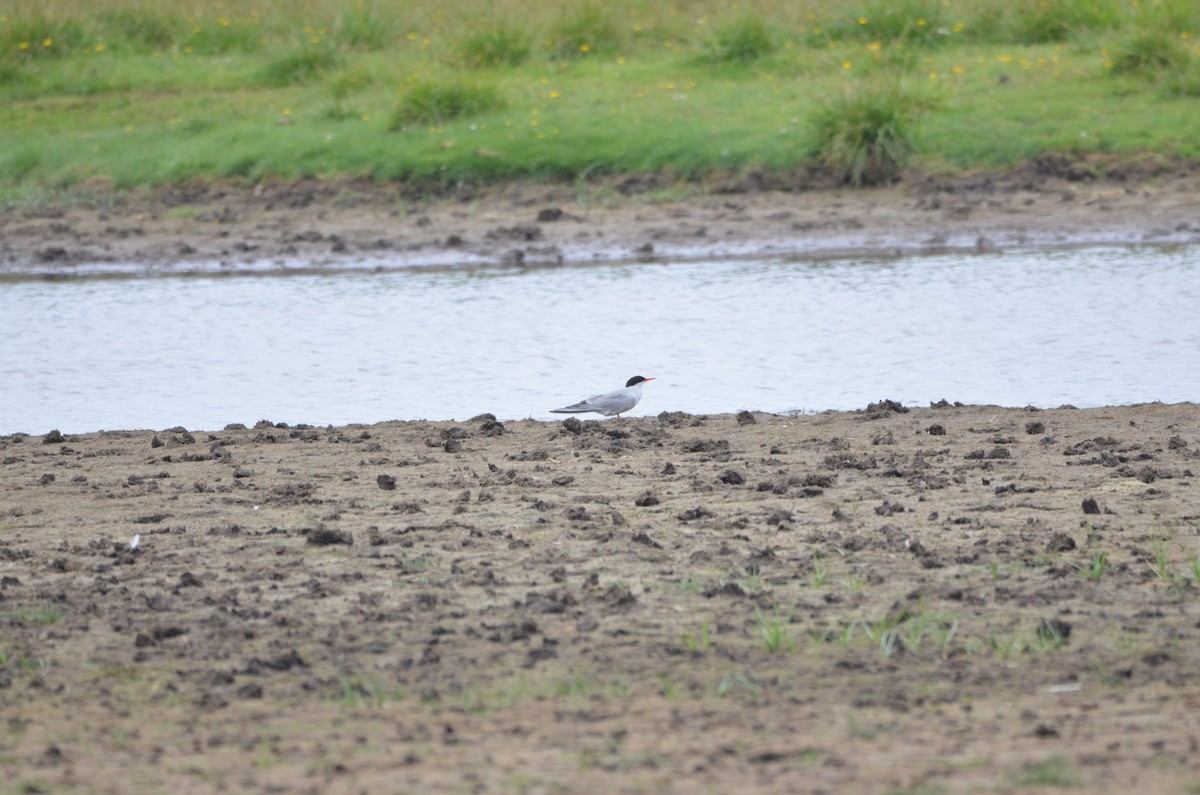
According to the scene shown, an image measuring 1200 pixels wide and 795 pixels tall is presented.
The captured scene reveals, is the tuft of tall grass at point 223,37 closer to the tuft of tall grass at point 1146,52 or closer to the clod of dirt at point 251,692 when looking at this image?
the tuft of tall grass at point 1146,52

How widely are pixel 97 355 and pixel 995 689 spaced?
8953 millimetres

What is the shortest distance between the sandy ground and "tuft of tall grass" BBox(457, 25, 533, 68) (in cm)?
365

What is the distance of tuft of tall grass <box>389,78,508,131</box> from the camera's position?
17.9m

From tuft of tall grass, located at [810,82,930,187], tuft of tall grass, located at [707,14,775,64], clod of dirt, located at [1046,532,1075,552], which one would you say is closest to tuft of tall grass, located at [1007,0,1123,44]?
tuft of tall grass, located at [707,14,775,64]

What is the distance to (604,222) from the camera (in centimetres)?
1570

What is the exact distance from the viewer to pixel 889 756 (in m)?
4.24

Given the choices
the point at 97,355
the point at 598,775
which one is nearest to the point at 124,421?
the point at 97,355

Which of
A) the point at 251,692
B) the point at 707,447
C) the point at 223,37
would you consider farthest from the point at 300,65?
the point at 251,692

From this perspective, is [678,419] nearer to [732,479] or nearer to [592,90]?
[732,479]

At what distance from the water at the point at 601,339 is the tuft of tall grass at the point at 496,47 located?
572 cm

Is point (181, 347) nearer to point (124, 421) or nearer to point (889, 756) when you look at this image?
point (124, 421)

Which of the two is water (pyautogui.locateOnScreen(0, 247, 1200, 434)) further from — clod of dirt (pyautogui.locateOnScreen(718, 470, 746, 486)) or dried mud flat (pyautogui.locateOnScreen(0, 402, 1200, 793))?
clod of dirt (pyautogui.locateOnScreen(718, 470, 746, 486))

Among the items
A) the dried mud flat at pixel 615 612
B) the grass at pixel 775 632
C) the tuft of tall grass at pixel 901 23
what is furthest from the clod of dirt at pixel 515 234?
the grass at pixel 775 632

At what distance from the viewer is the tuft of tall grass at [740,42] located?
760 inches
